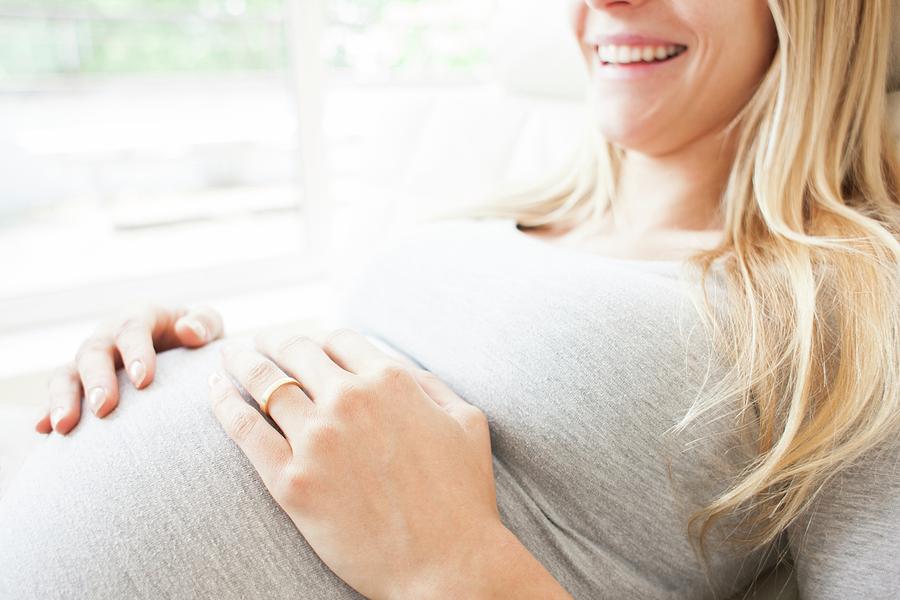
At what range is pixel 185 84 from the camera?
2.76 m

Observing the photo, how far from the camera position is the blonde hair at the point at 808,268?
588mm

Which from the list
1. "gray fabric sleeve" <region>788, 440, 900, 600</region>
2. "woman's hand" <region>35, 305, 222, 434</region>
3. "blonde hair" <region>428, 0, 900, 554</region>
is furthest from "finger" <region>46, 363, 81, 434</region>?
"gray fabric sleeve" <region>788, 440, 900, 600</region>

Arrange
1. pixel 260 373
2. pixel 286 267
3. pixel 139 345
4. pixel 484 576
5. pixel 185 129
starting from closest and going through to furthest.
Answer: pixel 484 576
pixel 260 373
pixel 139 345
pixel 286 267
pixel 185 129

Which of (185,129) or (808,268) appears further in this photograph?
(185,129)

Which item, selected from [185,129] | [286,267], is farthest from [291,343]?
[185,129]

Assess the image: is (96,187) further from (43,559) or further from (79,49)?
(43,559)

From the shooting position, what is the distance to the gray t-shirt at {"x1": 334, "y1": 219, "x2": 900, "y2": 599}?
584mm

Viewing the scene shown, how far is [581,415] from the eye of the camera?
611 mm

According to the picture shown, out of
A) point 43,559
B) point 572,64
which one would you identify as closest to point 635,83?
point 572,64

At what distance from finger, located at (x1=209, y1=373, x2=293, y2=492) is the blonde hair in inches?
14.1

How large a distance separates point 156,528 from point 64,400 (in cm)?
23

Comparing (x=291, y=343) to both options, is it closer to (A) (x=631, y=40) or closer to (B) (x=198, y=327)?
(B) (x=198, y=327)

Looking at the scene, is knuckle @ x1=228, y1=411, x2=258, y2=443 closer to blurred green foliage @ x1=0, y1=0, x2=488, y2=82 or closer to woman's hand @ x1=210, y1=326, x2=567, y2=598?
woman's hand @ x1=210, y1=326, x2=567, y2=598

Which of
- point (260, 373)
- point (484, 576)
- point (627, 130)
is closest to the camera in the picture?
point (484, 576)
